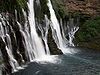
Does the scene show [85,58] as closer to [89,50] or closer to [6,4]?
[89,50]

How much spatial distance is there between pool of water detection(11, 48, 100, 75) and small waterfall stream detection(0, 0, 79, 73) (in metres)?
0.80

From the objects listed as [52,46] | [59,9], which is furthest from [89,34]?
[52,46]

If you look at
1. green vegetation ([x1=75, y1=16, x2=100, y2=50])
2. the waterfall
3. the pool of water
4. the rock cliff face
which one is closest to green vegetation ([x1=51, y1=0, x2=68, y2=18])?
the rock cliff face

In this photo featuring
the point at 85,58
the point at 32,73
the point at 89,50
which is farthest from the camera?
the point at 89,50

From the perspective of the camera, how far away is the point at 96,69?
62.7 feet

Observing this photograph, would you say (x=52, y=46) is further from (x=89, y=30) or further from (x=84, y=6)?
(x=84, y=6)

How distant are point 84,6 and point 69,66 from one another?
857 centimetres

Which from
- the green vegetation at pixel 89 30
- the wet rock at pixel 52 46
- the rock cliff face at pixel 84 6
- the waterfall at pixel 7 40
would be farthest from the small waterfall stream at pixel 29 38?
the rock cliff face at pixel 84 6

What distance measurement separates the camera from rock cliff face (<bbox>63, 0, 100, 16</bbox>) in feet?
86.6

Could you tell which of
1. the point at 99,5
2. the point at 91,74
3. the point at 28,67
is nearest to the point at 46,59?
the point at 28,67

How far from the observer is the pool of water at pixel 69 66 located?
18.3m

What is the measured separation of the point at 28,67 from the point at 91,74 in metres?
3.37

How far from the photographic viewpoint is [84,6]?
2689 cm

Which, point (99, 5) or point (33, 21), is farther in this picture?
point (99, 5)
